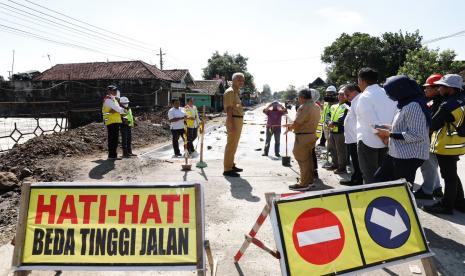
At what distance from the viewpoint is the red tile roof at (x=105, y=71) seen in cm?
3244

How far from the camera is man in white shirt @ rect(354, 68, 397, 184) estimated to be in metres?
4.62

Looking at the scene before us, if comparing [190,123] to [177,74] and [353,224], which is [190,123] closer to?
[353,224]

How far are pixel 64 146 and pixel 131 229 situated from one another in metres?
8.11

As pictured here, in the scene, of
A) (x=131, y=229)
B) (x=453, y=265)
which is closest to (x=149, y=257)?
(x=131, y=229)

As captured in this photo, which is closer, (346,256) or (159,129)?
(346,256)

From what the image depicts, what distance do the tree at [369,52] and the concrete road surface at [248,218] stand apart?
44615 millimetres

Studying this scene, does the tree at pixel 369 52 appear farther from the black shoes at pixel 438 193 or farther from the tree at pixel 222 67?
the black shoes at pixel 438 193

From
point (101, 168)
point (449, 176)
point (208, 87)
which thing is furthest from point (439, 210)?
point (208, 87)

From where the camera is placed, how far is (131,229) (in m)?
2.82

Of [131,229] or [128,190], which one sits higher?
[128,190]

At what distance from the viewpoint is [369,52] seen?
49406 millimetres

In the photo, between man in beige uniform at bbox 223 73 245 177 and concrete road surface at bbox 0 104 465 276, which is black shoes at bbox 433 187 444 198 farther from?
man in beige uniform at bbox 223 73 245 177

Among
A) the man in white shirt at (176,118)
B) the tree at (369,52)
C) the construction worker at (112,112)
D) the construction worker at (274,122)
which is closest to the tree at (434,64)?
the tree at (369,52)

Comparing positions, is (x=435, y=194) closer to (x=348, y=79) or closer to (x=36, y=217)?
(x=36, y=217)
